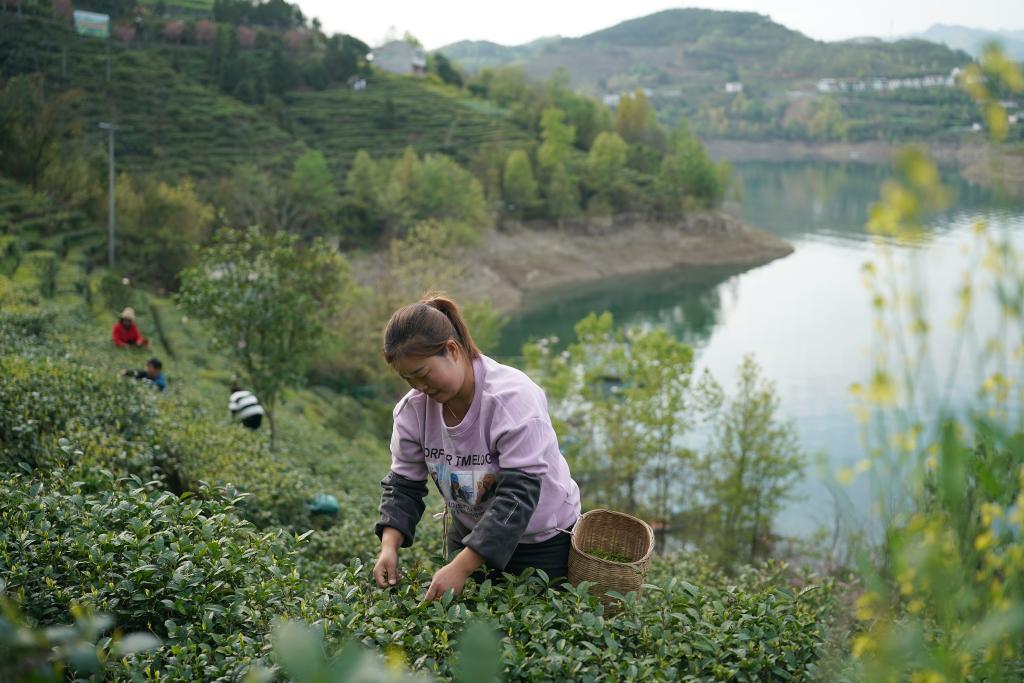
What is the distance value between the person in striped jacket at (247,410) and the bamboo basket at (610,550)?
24.6ft

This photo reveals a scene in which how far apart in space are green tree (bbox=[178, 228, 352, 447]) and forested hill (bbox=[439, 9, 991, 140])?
54.9m

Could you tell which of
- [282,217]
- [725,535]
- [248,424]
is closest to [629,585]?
[248,424]

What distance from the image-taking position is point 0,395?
458 centimetres

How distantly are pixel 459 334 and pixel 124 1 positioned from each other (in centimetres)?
4640

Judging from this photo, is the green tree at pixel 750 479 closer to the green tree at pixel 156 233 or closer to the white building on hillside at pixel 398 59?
the green tree at pixel 156 233

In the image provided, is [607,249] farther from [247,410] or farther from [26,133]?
[247,410]

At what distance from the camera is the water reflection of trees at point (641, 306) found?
35.0m

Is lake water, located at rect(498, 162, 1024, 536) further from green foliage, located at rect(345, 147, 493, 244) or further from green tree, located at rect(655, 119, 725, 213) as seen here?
green foliage, located at rect(345, 147, 493, 244)

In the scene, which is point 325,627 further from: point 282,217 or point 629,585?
point 282,217

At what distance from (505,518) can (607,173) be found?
51657mm

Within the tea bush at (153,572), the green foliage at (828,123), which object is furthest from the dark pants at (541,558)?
the green foliage at (828,123)

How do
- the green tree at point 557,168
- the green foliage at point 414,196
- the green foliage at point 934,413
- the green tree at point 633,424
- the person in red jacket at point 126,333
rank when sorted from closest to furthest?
the green foliage at point 934,413 → the person in red jacket at point 126,333 → the green tree at point 633,424 → the green foliage at point 414,196 → the green tree at point 557,168

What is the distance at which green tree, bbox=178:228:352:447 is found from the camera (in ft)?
32.5

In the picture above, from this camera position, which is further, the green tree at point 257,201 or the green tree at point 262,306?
the green tree at point 257,201
